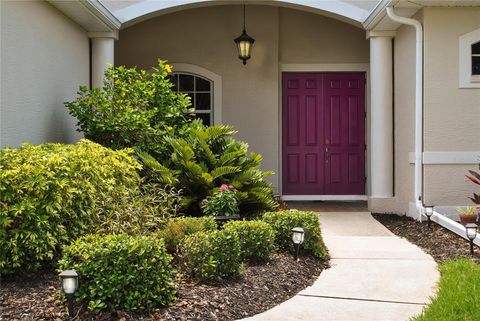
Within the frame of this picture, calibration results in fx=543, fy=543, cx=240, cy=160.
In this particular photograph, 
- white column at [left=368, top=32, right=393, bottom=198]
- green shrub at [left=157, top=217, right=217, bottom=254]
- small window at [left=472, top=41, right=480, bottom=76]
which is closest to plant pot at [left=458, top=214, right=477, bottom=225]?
white column at [left=368, top=32, right=393, bottom=198]

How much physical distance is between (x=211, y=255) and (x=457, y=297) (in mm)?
1899

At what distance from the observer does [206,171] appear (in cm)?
718

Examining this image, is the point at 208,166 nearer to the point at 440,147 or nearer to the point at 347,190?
the point at 440,147

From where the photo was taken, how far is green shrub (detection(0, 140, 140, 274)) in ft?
13.8

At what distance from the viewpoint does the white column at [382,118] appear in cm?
904

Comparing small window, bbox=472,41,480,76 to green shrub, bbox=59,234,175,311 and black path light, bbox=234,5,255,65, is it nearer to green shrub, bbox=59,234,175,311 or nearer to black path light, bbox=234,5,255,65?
black path light, bbox=234,5,255,65

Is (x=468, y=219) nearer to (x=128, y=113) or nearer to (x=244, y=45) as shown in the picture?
(x=128, y=113)

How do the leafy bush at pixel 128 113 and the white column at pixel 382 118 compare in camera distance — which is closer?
the leafy bush at pixel 128 113

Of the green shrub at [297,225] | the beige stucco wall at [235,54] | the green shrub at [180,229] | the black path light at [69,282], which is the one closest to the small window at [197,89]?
the beige stucco wall at [235,54]

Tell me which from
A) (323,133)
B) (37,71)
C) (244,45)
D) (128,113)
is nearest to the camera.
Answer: (37,71)

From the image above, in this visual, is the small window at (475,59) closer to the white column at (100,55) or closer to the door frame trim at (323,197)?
the door frame trim at (323,197)

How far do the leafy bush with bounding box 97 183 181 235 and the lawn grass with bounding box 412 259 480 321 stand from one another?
8.79ft

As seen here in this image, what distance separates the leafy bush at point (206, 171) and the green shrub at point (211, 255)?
2.29m

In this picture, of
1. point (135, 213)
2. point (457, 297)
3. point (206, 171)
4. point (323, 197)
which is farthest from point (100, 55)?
point (457, 297)
